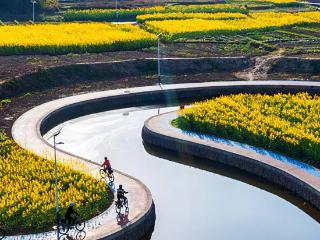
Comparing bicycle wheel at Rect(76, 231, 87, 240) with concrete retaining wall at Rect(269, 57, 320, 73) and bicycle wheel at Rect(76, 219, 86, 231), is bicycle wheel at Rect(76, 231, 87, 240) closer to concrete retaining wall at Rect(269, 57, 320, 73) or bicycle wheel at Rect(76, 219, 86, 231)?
bicycle wheel at Rect(76, 219, 86, 231)

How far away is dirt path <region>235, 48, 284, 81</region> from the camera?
54.6 metres

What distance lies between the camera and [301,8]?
10638 centimetres

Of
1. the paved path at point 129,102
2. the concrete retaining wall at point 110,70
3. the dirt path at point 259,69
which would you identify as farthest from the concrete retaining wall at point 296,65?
the paved path at point 129,102

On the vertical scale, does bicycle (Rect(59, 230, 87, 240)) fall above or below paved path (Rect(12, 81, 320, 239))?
below

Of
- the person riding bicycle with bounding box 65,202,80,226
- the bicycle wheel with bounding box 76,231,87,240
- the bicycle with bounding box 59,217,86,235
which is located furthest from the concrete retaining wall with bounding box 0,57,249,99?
the bicycle wheel with bounding box 76,231,87,240

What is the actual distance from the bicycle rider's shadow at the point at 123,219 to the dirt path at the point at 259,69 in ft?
102

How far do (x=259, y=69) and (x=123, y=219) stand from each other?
1357 inches

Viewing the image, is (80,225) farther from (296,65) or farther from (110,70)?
(296,65)

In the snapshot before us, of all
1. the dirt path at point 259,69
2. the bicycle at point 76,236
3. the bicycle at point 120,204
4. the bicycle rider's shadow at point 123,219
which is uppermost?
the dirt path at point 259,69

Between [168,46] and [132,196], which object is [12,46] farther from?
[132,196]

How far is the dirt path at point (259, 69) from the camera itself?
54.6 meters

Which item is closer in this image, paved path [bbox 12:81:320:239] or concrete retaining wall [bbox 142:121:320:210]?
paved path [bbox 12:81:320:239]

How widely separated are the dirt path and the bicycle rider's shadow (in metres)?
31.0

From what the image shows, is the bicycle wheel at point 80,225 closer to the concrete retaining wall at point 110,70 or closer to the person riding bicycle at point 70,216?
→ the person riding bicycle at point 70,216
